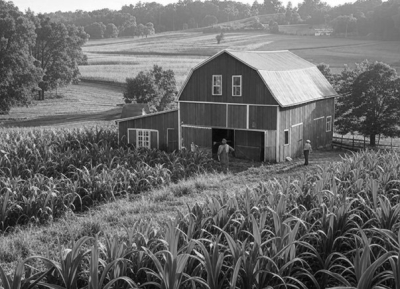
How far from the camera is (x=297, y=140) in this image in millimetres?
28875

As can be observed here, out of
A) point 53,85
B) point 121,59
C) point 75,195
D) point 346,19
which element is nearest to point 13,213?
point 75,195

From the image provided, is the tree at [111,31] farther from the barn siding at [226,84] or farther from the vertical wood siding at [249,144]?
the vertical wood siding at [249,144]

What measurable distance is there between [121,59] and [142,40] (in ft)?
102

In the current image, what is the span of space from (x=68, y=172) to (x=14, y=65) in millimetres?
31251

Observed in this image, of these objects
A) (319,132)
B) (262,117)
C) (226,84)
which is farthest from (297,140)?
(226,84)

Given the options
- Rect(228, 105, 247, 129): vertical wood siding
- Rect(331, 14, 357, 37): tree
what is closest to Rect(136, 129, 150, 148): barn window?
Rect(228, 105, 247, 129): vertical wood siding

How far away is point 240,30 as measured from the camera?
112688 mm

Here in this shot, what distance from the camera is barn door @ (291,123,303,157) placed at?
A: 28.4 m

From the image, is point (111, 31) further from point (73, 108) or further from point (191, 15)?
point (73, 108)

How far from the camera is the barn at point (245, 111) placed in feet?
88.9

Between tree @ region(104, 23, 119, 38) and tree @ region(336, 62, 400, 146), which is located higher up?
tree @ region(104, 23, 119, 38)

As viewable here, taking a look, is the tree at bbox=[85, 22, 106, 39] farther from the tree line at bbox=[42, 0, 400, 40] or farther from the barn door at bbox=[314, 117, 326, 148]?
the barn door at bbox=[314, 117, 326, 148]

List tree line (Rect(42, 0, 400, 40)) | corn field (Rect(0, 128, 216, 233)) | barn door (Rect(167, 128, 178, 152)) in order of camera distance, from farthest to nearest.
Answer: tree line (Rect(42, 0, 400, 40))
barn door (Rect(167, 128, 178, 152))
corn field (Rect(0, 128, 216, 233))

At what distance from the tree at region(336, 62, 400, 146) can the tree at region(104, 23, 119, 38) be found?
4336 inches
